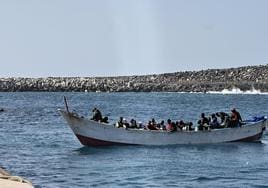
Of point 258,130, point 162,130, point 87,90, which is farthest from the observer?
point 87,90

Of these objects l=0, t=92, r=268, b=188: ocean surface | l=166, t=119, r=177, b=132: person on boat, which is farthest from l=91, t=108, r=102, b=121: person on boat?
l=166, t=119, r=177, b=132: person on boat

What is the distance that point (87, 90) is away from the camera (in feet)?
629

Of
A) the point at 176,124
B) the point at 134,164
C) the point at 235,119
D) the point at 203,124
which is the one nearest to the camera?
the point at 134,164

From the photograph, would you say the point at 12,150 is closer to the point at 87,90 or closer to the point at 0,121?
the point at 0,121

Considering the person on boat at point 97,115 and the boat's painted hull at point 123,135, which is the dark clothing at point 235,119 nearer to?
the boat's painted hull at point 123,135

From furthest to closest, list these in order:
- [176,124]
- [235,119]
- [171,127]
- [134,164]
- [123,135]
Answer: [235,119] < [176,124] < [171,127] < [123,135] < [134,164]

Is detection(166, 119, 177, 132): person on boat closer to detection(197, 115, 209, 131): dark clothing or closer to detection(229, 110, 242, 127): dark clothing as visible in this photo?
detection(197, 115, 209, 131): dark clothing

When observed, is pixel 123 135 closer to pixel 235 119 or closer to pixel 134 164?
pixel 134 164

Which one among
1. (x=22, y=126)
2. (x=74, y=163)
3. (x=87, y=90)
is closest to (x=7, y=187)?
(x=74, y=163)

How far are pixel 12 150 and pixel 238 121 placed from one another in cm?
1246

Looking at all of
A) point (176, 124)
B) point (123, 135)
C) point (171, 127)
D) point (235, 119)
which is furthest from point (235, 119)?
point (123, 135)

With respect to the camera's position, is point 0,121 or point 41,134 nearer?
point 41,134

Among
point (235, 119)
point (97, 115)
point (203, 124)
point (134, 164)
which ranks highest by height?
point (97, 115)

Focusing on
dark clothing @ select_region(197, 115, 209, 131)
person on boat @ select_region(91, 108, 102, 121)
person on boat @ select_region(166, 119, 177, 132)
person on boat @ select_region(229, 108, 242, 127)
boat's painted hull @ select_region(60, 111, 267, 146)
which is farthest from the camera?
person on boat @ select_region(229, 108, 242, 127)
